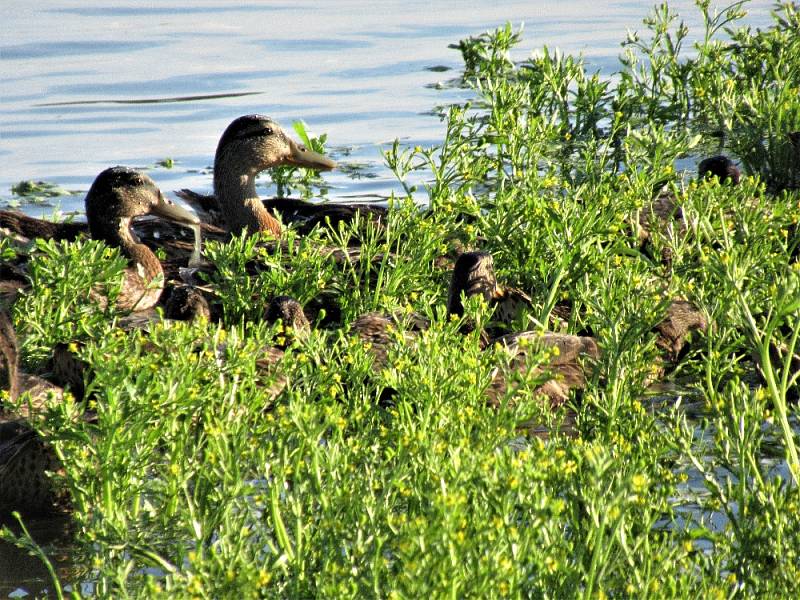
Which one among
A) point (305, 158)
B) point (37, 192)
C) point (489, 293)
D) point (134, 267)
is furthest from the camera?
point (37, 192)

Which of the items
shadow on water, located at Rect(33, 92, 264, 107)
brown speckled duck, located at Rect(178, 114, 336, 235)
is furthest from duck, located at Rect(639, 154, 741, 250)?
→ shadow on water, located at Rect(33, 92, 264, 107)

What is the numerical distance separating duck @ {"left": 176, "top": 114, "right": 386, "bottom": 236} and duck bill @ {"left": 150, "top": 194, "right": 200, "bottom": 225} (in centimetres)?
52

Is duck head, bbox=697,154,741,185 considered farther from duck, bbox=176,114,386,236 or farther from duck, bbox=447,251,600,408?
duck, bbox=447,251,600,408

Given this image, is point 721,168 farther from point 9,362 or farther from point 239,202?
point 9,362

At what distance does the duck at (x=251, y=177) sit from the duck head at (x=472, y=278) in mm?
2445

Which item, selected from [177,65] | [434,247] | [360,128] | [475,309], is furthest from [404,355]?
[177,65]

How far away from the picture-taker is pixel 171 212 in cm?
1123

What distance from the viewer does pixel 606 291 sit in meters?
7.20

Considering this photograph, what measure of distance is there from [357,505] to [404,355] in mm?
1405

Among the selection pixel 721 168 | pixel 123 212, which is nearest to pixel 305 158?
pixel 123 212

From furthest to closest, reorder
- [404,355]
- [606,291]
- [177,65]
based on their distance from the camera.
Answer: [177,65] < [606,291] < [404,355]

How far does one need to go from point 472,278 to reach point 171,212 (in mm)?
3135

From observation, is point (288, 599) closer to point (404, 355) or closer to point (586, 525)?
point (586, 525)

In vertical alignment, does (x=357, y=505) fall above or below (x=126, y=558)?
above
